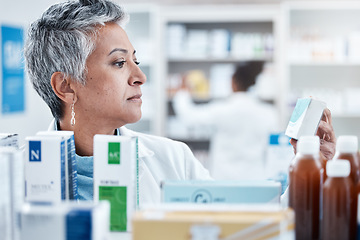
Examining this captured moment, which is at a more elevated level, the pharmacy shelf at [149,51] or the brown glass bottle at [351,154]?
the pharmacy shelf at [149,51]

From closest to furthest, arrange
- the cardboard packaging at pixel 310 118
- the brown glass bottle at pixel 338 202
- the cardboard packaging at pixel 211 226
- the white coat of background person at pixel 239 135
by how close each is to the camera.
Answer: the cardboard packaging at pixel 211 226, the brown glass bottle at pixel 338 202, the cardboard packaging at pixel 310 118, the white coat of background person at pixel 239 135

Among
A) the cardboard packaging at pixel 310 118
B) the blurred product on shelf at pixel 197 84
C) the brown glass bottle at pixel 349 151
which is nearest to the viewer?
the brown glass bottle at pixel 349 151

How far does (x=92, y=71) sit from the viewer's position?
1.87m

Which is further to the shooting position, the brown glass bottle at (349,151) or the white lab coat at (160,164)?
the white lab coat at (160,164)

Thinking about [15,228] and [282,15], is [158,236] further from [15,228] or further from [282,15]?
[282,15]

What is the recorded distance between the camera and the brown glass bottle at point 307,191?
1.13 metres

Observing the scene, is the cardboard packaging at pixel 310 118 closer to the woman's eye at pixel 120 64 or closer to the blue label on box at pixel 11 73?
the woman's eye at pixel 120 64

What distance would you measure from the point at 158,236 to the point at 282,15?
4328 millimetres

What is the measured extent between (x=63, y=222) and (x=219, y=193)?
42 cm

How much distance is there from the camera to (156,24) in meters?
5.09

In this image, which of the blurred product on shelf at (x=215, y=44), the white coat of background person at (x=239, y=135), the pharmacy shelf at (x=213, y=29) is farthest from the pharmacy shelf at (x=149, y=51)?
the white coat of background person at (x=239, y=135)

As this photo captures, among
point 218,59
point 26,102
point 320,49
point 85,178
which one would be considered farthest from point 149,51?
point 85,178

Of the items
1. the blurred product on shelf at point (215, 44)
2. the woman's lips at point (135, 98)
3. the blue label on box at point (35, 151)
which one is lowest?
the blue label on box at point (35, 151)

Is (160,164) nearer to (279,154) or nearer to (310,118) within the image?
(310,118)
